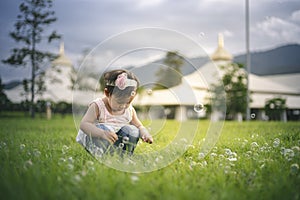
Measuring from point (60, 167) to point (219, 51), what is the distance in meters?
21.6

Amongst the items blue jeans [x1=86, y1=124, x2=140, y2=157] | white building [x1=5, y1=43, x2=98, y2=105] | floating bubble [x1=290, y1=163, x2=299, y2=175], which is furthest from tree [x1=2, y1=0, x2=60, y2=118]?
floating bubble [x1=290, y1=163, x2=299, y2=175]

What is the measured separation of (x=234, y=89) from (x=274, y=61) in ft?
11.6

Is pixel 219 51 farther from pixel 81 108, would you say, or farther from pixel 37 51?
pixel 81 108

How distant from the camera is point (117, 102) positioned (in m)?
3.07

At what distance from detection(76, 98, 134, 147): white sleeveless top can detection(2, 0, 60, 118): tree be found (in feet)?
40.8

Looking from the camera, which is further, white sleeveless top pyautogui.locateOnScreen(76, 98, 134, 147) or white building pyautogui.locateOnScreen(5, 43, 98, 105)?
white building pyautogui.locateOnScreen(5, 43, 98, 105)

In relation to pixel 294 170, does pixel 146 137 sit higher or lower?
higher

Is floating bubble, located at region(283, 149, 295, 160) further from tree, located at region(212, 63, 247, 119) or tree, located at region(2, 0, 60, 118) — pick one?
tree, located at region(212, 63, 247, 119)

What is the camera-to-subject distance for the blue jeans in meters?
2.89

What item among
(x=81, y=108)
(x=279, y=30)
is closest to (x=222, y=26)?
(x=279, y=30)

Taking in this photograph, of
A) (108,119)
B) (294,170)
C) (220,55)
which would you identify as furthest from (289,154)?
(220,55)

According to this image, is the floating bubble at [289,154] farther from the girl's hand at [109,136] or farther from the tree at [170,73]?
the girl's hand at [109,136]

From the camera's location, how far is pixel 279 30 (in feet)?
30.3

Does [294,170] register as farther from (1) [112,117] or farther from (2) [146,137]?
(1) [112,117]
